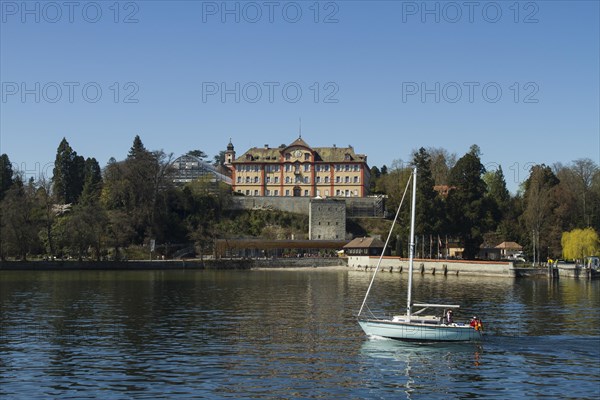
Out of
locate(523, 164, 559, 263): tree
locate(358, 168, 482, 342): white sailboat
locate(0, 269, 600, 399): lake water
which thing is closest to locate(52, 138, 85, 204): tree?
locate(0, 269, 600, 399): lake water

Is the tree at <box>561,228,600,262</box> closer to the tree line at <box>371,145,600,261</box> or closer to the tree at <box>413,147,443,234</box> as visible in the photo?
the tree line at <box>371,145,600,261</box>

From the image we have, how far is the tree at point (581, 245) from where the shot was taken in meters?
99.9

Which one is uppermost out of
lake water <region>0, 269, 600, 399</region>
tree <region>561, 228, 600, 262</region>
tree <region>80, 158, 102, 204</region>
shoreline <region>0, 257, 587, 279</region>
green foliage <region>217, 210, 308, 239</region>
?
tree <region>80, 158, 102, 204</region>

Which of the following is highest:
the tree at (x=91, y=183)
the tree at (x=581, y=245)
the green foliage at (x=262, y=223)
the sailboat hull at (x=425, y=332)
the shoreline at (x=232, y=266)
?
the tree at (x=91, y=183)

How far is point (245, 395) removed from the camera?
90.0ft

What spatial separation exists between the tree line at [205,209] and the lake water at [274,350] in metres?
43.1

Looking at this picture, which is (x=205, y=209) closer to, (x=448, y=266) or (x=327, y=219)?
(x=327, y=219)

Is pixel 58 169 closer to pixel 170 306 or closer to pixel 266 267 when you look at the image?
pixel 266 267

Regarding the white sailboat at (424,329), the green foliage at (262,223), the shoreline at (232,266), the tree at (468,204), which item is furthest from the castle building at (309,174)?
the white sailboat at (424,329)

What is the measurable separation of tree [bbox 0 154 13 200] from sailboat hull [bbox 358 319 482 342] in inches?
4767

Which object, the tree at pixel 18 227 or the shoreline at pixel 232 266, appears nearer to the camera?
the shoreline at pixel 232 266

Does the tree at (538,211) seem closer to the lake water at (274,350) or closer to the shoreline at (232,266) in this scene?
the shoreline at (232,266)

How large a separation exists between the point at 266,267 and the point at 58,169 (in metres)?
55.2

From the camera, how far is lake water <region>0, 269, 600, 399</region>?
94.3 ft
